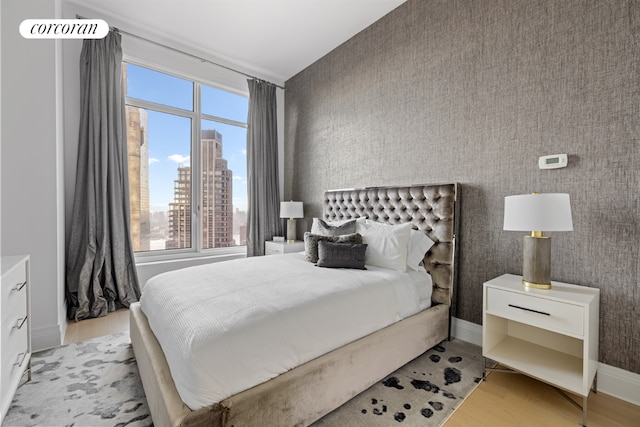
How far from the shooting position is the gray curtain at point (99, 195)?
2.88m

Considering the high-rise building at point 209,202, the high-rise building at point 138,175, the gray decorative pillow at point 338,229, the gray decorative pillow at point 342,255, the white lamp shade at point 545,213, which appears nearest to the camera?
the white lamp shade at point 545,213

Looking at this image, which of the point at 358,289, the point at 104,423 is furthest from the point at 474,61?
the point at 104,423

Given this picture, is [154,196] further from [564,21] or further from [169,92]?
[564,21]

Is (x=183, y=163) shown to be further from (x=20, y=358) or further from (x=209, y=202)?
(x=20, y=358)

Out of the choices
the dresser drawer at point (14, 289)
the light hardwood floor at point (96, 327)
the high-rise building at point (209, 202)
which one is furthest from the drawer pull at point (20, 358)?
the high-rise building at point (209, 202)

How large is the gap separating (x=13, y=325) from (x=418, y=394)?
228 cm

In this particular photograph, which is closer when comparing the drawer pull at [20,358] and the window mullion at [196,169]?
the drawer pull at [20,358]

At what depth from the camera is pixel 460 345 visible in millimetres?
2311

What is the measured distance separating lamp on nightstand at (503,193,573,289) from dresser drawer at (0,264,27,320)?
276 cm

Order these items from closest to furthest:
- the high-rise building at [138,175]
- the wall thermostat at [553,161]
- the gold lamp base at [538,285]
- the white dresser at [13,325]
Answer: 1. the white dresser at [13,325]
2. the gold lamp base at [538,285]
3. the wall thermostat at [553,161]
4. the high-rise building at [138,175]

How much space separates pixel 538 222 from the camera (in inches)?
65.7

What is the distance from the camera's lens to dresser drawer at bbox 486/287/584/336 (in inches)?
61.3

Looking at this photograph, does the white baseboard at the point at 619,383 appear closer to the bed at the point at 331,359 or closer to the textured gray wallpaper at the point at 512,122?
the textured gray wallpaper at the point at 512,122

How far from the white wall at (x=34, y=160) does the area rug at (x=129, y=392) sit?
48 centimetres
